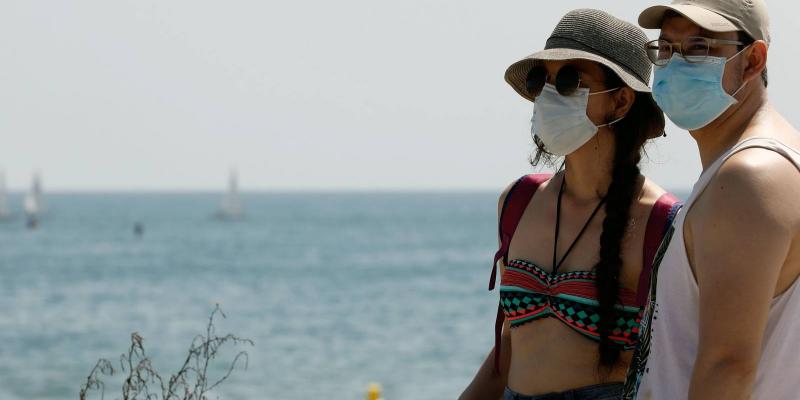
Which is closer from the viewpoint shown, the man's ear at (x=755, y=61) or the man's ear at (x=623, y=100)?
the man's ear at (x=755, y=61)

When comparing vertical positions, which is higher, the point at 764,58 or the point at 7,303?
the point at 764,58

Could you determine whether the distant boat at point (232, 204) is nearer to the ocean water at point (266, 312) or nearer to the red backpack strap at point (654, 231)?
the ocean water at point (266, 312)

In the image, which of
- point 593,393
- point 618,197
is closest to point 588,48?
point 618,197

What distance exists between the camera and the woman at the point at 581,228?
258 cm

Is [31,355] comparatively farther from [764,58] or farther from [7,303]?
[764,58]

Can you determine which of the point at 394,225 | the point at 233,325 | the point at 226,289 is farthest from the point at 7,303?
the point at 394,225

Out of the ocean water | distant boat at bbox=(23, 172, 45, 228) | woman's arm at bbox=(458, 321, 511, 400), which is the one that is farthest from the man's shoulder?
distant boat at bbox=(23, 172, 45, 228)

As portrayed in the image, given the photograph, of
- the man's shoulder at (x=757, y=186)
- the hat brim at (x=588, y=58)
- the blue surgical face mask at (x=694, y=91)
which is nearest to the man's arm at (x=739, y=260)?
the man's shoulder at (x=757, y=186)

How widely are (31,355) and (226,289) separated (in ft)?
55.9

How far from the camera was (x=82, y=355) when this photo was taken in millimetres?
23188

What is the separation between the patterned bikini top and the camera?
Result: 2.56 metres

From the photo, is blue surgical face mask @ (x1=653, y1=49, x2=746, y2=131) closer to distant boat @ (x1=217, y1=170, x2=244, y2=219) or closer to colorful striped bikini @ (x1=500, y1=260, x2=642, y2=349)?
colorful striped bikini @ (x1=500, y1=260, x2=642, y2=349)

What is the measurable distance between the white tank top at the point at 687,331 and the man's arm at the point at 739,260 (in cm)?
5

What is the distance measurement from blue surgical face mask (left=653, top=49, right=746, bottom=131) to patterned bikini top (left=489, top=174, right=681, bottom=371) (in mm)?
474
